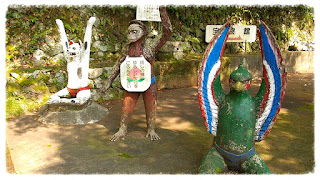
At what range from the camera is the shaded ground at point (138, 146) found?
3.05 meters

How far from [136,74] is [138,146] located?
3.21 ft

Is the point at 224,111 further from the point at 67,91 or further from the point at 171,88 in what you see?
the point at 171,88

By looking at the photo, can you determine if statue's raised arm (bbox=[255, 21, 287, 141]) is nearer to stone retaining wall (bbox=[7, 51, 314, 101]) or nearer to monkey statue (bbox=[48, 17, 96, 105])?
stone retaining wall (bbox=[7, 51, 314, 101])

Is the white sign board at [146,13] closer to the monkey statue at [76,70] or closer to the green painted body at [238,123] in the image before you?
the monkey statue at [76,70]

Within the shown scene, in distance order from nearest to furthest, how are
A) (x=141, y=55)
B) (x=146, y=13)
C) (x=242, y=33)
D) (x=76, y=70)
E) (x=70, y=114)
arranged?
1. (x=141, y=55)
2. (x=70, y=114)
3. (x=76, y=70)
4. (x=146, y=13)
5. (x=242, y=33)

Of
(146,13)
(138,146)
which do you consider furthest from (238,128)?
(146,13)

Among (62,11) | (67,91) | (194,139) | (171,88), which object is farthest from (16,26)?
(194,139)

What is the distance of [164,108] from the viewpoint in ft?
17.8

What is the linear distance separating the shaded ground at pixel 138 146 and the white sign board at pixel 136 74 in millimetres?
763

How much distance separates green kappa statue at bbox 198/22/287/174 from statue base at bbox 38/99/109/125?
8.18ft

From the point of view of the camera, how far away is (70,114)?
4559 mm

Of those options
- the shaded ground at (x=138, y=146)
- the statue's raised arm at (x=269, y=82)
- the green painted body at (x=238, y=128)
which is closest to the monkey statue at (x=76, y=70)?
the shaded ground at (x=138, y=146)

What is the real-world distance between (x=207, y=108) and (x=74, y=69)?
2.78 metres

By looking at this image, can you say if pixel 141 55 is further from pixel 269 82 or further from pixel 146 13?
pixel 146 13
